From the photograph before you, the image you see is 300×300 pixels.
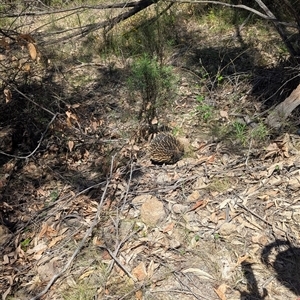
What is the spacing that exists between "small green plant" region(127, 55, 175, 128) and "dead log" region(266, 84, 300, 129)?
57.2 inches

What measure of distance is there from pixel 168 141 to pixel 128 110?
4.04ft

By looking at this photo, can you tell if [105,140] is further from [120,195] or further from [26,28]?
[26,28]

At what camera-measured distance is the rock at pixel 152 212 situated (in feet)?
11.6

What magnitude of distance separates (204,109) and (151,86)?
737 millimetres

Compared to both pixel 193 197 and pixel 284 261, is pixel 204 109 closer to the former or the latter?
pixel 193 197

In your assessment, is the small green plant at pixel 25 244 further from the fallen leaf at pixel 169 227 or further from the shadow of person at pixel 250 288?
the shadow of person at pixel 250 288

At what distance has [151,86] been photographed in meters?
4.87

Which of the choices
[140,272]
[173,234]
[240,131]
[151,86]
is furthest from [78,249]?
[151,86]

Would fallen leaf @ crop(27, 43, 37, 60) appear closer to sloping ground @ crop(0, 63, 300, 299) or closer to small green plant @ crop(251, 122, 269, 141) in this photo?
sloping ground @ crop(0, 63, 300, 299)

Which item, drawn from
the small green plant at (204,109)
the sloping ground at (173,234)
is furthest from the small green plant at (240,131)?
the small green plant at (204,109)

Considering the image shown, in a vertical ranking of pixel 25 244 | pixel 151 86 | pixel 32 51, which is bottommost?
pixel 25 244

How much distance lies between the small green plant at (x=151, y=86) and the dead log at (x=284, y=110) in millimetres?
1453

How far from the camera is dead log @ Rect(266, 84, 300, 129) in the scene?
4.17 metres

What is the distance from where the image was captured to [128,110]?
5211 millimetres
